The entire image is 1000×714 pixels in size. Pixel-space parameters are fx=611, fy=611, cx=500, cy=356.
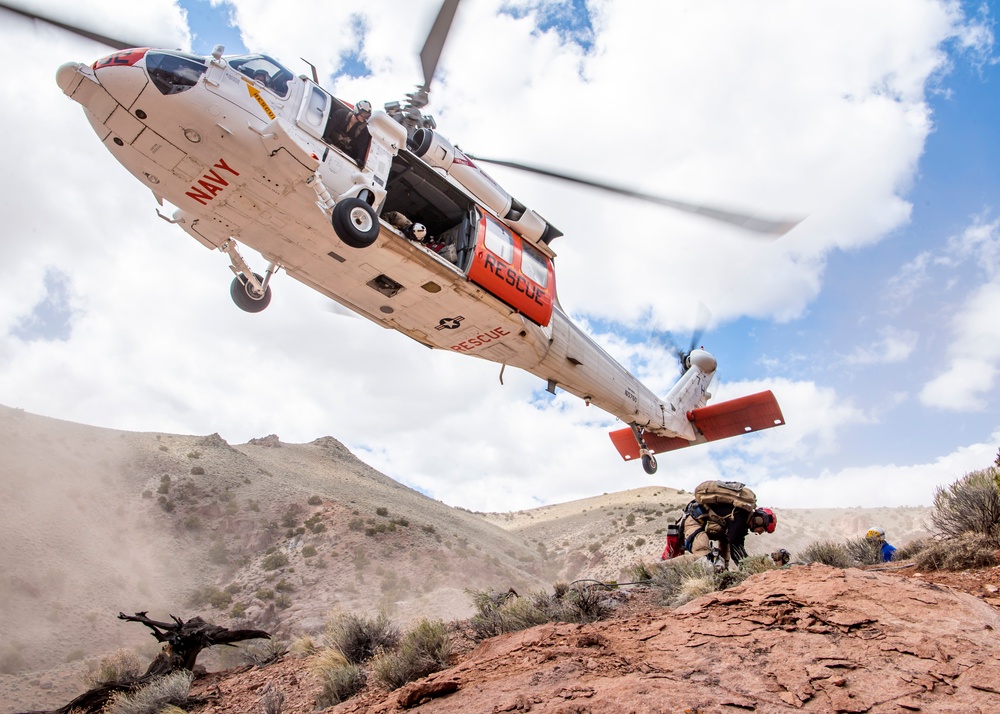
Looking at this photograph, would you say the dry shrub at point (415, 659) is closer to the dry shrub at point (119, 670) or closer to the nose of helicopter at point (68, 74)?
the dry shrub at point (119, 670)

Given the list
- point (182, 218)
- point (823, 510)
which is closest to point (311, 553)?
point (182, 218)

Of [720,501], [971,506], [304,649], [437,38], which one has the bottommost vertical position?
[304,649]

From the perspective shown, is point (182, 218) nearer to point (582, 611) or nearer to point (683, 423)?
point (582, 611)

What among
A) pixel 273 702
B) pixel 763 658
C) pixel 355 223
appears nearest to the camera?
pixel 763 658

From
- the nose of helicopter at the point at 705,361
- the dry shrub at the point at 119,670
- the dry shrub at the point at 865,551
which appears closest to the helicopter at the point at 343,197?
the dry shrub at the point at 865,551

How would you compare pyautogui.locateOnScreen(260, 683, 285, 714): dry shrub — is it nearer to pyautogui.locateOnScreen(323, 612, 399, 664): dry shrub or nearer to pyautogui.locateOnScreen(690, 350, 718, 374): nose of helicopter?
pyautogui.locateOnScreen(323, 612, 399, 664): dry shrub

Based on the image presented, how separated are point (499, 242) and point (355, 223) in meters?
3.21

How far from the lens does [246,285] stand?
38.1ft

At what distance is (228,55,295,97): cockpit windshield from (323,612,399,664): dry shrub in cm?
772

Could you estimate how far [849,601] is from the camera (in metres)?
4.85

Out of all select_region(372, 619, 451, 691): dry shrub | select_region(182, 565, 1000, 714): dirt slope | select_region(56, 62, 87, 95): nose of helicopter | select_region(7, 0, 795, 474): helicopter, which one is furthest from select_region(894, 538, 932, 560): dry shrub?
select_region(56, 62, 87, 95): nose of helicopter

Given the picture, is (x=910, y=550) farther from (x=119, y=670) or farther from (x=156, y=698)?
(x=119, y=670)

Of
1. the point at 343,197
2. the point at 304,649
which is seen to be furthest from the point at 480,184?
the point at 304,649

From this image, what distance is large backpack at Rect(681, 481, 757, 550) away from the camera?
902 centimetres
